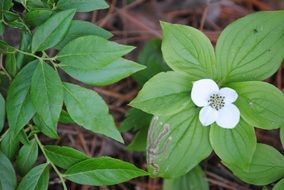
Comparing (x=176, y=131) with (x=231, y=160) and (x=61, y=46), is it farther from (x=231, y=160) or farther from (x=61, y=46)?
(x=61, y=46)

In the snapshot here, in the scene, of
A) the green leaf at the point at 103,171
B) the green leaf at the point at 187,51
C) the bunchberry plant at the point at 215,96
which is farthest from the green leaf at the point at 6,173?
the green leaf at the point at 187,51

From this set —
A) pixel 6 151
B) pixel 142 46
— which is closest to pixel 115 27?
pixel 142 46

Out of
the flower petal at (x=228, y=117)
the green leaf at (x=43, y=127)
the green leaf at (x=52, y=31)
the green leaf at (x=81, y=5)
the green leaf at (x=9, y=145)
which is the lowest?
the green leaf at (x=9, y=145)

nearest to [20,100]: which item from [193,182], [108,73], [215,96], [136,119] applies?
[108,73]

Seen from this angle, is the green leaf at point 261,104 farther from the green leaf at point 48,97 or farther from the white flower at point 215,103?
the green leaf at point 48,97

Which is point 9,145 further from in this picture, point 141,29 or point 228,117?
point 141,29

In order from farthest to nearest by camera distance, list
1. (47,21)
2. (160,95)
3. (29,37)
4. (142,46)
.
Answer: (142,46)
(160,95)
(29,37)
(47,21)
